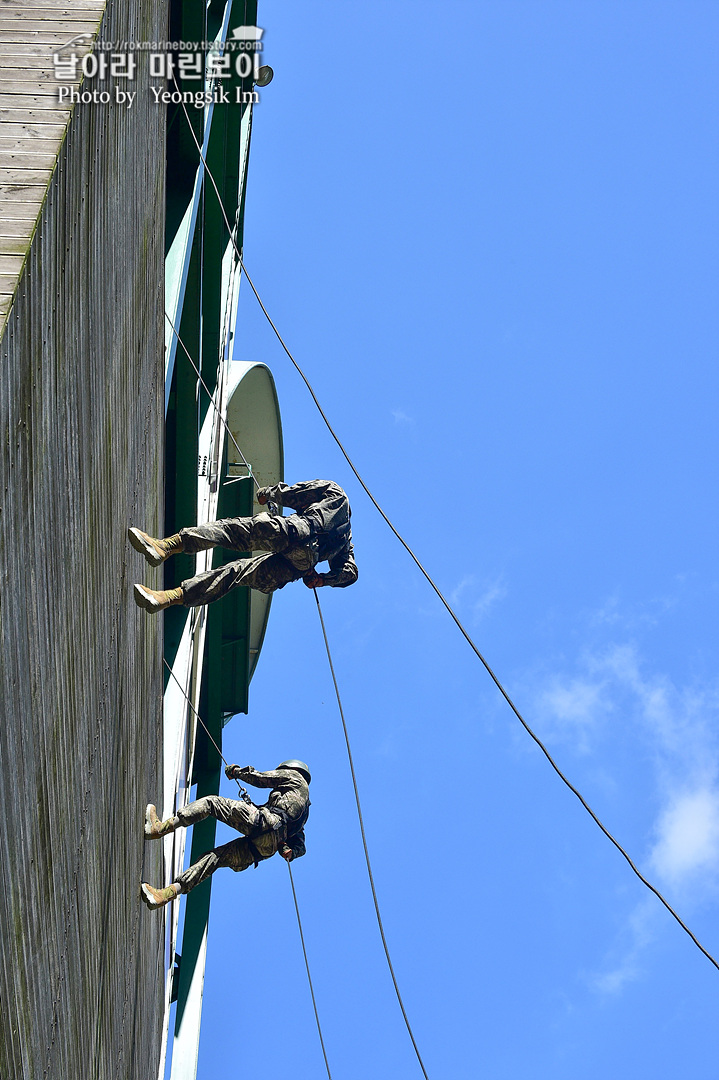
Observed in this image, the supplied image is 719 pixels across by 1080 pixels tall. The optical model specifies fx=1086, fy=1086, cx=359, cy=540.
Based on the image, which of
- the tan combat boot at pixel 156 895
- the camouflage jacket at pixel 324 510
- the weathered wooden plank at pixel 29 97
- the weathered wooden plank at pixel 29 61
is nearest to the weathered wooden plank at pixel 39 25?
the weathered wooden plank at pixel 29 61

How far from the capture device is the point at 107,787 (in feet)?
25.5

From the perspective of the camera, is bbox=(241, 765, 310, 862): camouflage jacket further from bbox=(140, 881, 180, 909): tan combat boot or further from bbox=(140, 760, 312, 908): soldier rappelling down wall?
bbox=(140, 881, 180, 909): tan combat boot

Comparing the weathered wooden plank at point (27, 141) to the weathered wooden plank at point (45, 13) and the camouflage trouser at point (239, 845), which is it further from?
the camouflage trouser at point (239, 845)

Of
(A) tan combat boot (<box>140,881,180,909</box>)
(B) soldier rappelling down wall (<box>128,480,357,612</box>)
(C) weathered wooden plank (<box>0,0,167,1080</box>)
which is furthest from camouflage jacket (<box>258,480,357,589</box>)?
(A) tan combat boot (<box>140,881,180,909</box>)

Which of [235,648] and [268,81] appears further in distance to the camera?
[268,81]

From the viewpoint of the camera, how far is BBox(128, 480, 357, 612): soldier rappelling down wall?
934cm

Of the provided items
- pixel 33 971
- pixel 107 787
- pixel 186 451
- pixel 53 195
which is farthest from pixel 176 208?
pixel 33 971

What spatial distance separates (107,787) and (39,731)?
2.77 metres

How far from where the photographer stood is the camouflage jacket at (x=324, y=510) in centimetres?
997

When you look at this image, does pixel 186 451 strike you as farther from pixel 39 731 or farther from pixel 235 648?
pixel 39 731

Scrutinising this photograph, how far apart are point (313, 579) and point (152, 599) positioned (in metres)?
2.15

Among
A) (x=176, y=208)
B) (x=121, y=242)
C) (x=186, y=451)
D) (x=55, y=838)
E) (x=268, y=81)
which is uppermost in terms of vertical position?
(x=268, y=81)

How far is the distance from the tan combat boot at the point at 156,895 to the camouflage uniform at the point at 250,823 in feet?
0.27

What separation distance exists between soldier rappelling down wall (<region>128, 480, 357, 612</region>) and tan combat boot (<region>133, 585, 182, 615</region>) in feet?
0.09
